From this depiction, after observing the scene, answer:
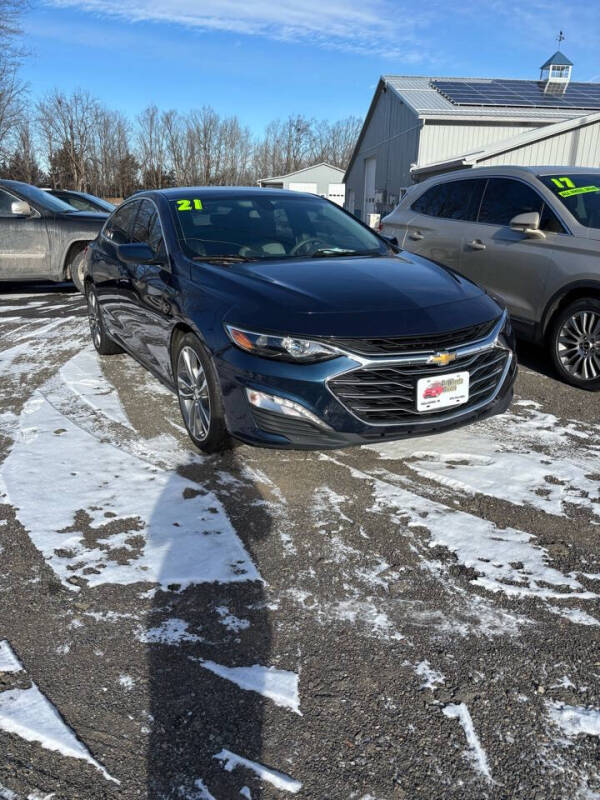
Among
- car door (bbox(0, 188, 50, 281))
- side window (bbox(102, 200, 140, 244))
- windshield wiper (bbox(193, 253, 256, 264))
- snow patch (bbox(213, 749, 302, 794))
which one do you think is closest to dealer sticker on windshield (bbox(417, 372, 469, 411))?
windshield wiper (bbox(193, 253, 256, 264))

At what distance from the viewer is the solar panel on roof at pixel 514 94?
2081cm

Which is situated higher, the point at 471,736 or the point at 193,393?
the point at 193,393

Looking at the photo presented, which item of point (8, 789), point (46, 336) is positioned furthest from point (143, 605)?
point (46, 336)

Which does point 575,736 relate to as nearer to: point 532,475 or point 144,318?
point 532,475

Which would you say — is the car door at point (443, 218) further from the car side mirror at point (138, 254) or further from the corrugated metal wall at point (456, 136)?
the corrugated metal wall at point (456, 136)

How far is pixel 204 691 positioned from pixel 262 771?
373 millimetres

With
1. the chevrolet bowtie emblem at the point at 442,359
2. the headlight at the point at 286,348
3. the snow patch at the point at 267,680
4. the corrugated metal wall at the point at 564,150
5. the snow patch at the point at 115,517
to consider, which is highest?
the corrugated metal wall at the point at 564,150

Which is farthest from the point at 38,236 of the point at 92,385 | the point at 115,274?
the point at 92,385

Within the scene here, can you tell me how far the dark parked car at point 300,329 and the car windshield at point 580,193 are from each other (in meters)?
1.80

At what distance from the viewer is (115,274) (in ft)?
17.3

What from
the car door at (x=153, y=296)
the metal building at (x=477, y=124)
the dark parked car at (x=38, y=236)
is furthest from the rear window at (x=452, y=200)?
the metal building at (x=477, y=124)

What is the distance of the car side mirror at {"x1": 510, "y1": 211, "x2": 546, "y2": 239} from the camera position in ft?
17.4

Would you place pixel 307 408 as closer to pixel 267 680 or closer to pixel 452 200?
pixel 267 680

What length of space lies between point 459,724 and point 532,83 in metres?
26.8
